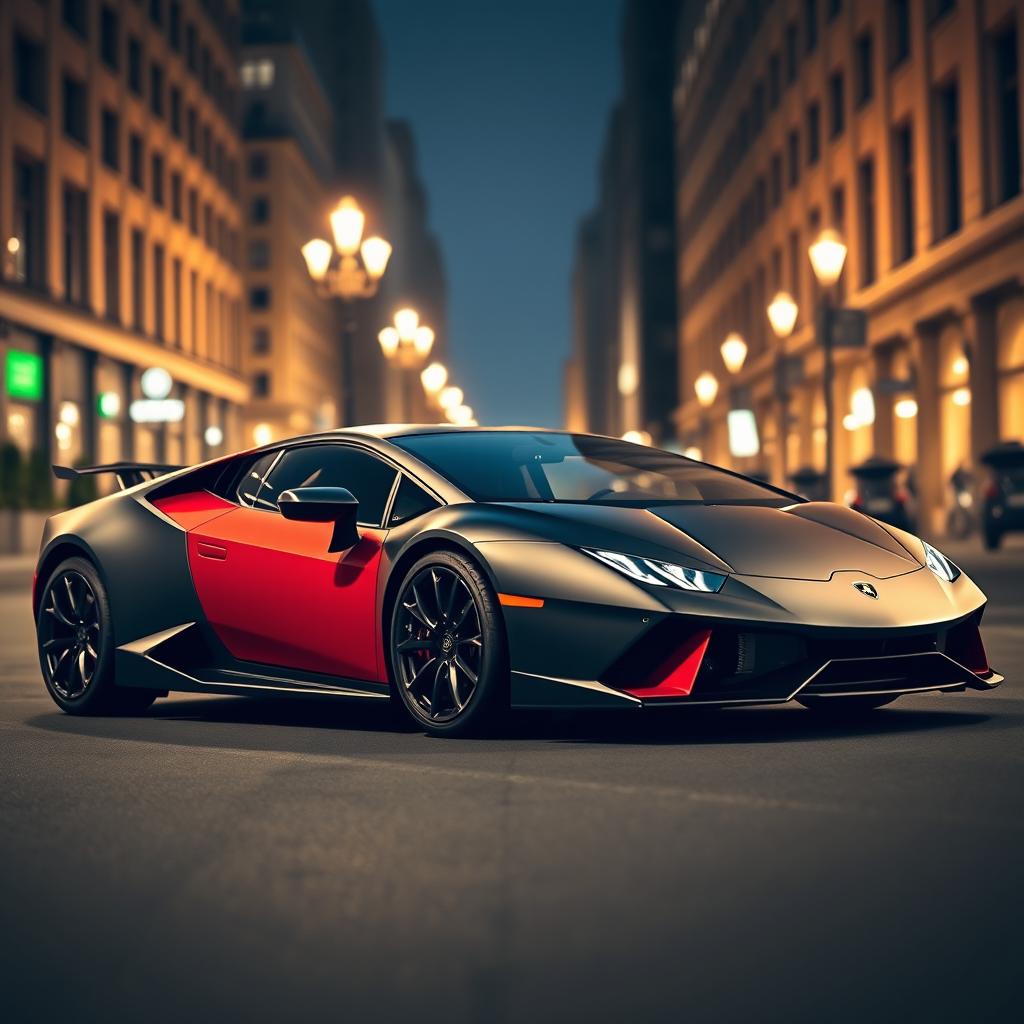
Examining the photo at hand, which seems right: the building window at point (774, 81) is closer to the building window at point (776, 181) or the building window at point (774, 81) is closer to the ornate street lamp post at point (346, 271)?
the building window at point (776, 181)

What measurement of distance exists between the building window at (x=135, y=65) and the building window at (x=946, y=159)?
2532 cm

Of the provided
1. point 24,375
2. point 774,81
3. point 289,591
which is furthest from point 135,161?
point 289,591

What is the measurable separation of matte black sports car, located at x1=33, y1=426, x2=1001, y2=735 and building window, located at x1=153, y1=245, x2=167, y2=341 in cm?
4784

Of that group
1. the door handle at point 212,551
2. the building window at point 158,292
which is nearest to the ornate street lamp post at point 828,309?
the door handle at point 212,551

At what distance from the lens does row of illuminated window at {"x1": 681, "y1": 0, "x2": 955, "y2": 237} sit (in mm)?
39969

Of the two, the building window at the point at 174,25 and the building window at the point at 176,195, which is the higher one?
the building window at the point at 174,25

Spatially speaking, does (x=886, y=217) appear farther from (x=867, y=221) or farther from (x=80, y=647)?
(x=80, y=647)

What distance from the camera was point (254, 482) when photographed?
8.36m

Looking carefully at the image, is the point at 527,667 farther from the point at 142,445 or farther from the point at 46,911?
the point at 142,445

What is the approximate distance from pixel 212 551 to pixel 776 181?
50134 millimetres

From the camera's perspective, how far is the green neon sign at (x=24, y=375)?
40.1 m

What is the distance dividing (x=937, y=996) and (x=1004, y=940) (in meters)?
0.48

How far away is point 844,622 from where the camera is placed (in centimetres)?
682

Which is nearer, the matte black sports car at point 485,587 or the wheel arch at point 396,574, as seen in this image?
the matte black sports car at point 485,587
